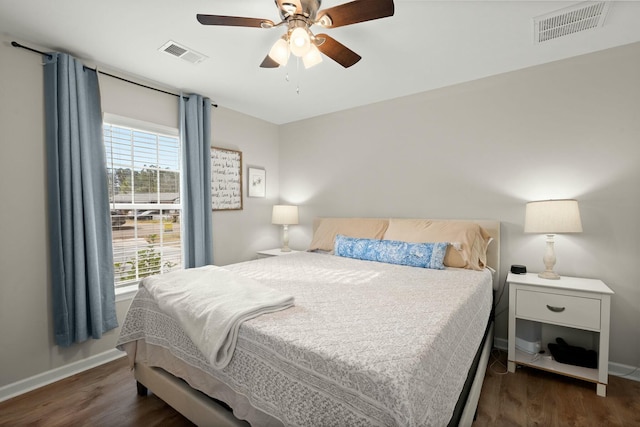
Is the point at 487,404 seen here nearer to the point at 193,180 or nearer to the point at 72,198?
the point at 193,180

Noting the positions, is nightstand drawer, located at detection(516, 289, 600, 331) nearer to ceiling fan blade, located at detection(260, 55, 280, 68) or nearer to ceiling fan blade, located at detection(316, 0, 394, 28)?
ceiling fan blade, located at detection(316, 0, 394, 28)

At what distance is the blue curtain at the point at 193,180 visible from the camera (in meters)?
2.92

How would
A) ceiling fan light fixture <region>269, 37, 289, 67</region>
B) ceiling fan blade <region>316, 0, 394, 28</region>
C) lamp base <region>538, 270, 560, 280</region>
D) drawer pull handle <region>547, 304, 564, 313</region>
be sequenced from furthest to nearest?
lamp base <region>538, 270, 560, 280</region> → drawer pull handle <region>547, 304, 564, 313</region> → ceiling fan light fixture <region>269, 37, 289, 67</region> → ceiling fan blade <region>316, 0, 394, 28</region>

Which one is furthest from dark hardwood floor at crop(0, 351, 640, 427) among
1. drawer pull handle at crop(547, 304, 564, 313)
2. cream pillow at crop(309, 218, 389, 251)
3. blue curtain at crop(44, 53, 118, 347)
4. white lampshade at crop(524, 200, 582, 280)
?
cream pillow at crop(309, 218, 389, 251)

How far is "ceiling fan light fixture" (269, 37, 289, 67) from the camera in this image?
5.39 feet

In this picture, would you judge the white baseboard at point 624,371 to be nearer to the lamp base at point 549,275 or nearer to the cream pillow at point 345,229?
the lamp base at point 549,275

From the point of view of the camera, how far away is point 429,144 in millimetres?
2930

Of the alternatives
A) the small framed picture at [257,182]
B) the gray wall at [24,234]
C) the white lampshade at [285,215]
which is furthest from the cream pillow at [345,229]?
the gray wall at [24,234]

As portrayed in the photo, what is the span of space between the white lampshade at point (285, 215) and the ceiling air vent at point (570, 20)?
110 inches

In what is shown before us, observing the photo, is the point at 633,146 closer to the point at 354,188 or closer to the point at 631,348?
the point at 631,348

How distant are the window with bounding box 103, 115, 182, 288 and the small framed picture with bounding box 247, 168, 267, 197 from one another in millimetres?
912

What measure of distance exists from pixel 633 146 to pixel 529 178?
0.64 m

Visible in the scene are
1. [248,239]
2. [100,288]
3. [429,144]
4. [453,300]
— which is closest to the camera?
[453,300]

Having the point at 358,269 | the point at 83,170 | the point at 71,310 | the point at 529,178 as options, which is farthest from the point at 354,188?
the point at 71,310
